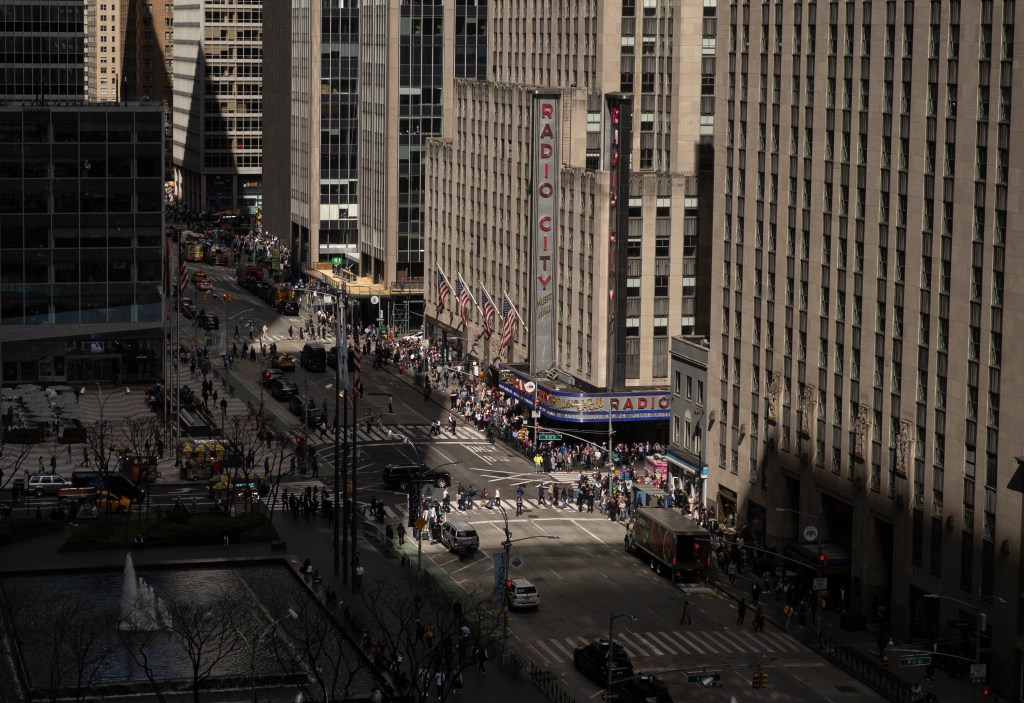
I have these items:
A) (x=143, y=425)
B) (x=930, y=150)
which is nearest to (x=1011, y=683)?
(x=930, y=150)

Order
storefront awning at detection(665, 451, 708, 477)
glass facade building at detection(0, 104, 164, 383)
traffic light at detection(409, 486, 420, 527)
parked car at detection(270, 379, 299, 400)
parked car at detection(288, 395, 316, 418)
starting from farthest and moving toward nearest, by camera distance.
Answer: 1. parked car at detection(270, 379, 299, 400)
2. glass facade building at detection(0, 104, 164, 383)
3. parked car at detection(288, 395, 316, 418)
4. storefront awning at detection(665, 451, 708, 477)
5. traffic light at detection(409, 486, 420, 527)

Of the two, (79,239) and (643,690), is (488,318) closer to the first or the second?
(79,239)

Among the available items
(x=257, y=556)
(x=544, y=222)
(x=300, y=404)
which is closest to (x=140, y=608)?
(x=257, y=556)

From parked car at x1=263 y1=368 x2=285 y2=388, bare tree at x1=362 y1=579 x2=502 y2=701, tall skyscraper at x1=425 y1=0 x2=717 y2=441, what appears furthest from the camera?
parked car at x1=263 y1=368 x2=285 y2=388

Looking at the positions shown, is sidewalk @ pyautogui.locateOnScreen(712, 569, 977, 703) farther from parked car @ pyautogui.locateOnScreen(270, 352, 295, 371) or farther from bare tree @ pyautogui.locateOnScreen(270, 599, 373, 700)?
parked car @ pyautogui.locateOnScreen(270, 352, 295, 371)

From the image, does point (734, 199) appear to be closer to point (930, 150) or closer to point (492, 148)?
point (930, 150)

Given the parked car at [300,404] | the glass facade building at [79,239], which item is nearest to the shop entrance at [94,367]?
the glass facade building at [79,239]

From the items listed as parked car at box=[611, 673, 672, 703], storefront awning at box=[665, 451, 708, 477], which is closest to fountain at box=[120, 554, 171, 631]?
parked car at box=[611, 673, 672, 703]
